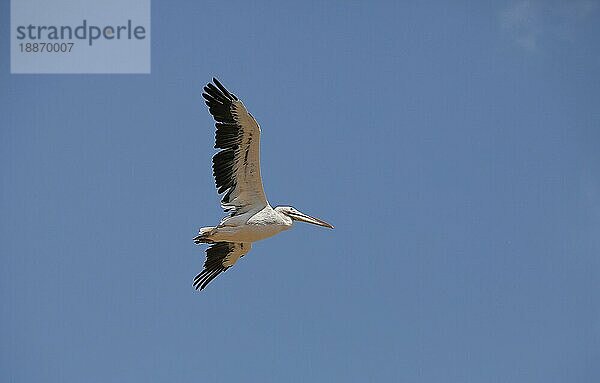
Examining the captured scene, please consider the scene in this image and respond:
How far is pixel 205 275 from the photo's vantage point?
20.8 m

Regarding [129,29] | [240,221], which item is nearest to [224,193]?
[240,221]

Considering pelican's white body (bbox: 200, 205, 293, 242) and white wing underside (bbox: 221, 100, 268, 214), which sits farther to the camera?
pelican's white body (bbox: 200, 205, 293, 242)

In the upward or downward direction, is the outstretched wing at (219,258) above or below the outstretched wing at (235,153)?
below

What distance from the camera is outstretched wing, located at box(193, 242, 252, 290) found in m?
20.6

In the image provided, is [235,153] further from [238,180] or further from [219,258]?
[219,258]

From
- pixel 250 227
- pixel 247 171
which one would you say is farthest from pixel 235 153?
pixel 250 227

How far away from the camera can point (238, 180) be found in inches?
768

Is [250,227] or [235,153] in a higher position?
[235,153]

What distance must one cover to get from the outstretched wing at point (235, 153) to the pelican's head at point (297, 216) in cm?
56

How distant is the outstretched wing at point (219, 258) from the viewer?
67.7ft

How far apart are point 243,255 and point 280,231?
3.77 ft

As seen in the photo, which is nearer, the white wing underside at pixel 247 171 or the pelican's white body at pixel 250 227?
the white wing underside at pixel 247 171

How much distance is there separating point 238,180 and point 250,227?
30.8 inches

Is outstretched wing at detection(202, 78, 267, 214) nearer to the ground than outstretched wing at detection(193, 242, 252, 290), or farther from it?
farther from it
